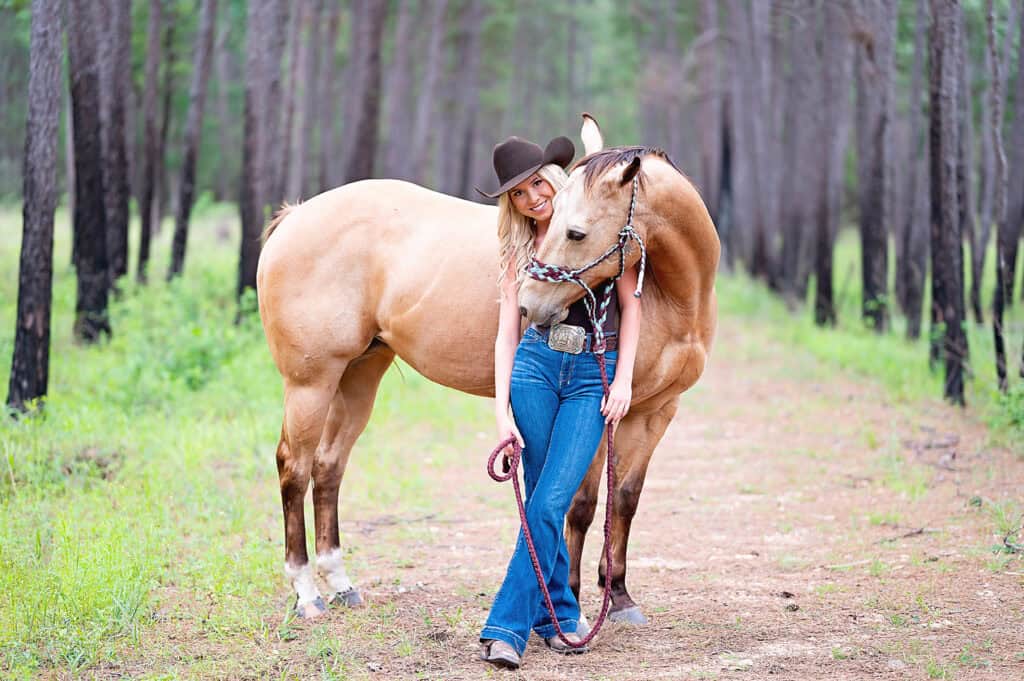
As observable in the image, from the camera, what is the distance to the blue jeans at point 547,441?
441cm

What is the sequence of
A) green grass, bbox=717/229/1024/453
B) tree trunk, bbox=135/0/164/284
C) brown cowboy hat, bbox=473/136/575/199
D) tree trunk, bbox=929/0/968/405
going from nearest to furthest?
brown cowboy hat, bbox=473/136/575/199 → green grass, bbox=717/229/1024/453 → tree trunk, bbox=929/0/968/405 → tree trunk, bbox=135/0/164/284

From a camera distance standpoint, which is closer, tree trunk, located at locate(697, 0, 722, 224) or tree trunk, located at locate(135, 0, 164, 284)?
tree trunk, located at locate(135, 0, 164, 284)

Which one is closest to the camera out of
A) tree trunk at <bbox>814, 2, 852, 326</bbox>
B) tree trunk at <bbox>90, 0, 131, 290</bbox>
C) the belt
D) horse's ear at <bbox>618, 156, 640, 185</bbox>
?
horse's ear at <bbox>618, 156, 640, 185</bbox>

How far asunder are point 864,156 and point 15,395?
37.8ft

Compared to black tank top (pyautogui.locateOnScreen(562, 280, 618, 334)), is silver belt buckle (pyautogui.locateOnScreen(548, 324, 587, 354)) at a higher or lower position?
lower

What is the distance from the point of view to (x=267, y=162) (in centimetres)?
1377

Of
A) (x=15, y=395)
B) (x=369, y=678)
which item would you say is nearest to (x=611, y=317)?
(x=369, y=678)

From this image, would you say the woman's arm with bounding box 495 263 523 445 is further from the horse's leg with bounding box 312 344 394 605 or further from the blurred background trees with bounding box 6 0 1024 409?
the blurred background trees with bounding box 6 0 1024 409

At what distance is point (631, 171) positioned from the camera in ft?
13.8

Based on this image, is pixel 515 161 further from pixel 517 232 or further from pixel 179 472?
pixel 179 472

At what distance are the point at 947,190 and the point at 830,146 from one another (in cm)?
808

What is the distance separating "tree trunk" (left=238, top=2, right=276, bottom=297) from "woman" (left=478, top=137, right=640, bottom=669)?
9.26 metres

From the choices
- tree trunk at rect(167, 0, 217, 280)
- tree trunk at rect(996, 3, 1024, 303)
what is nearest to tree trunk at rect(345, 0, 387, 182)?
tree trunk at rect(167, 0, 217, 280)

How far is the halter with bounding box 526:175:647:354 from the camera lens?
14.0 ft
